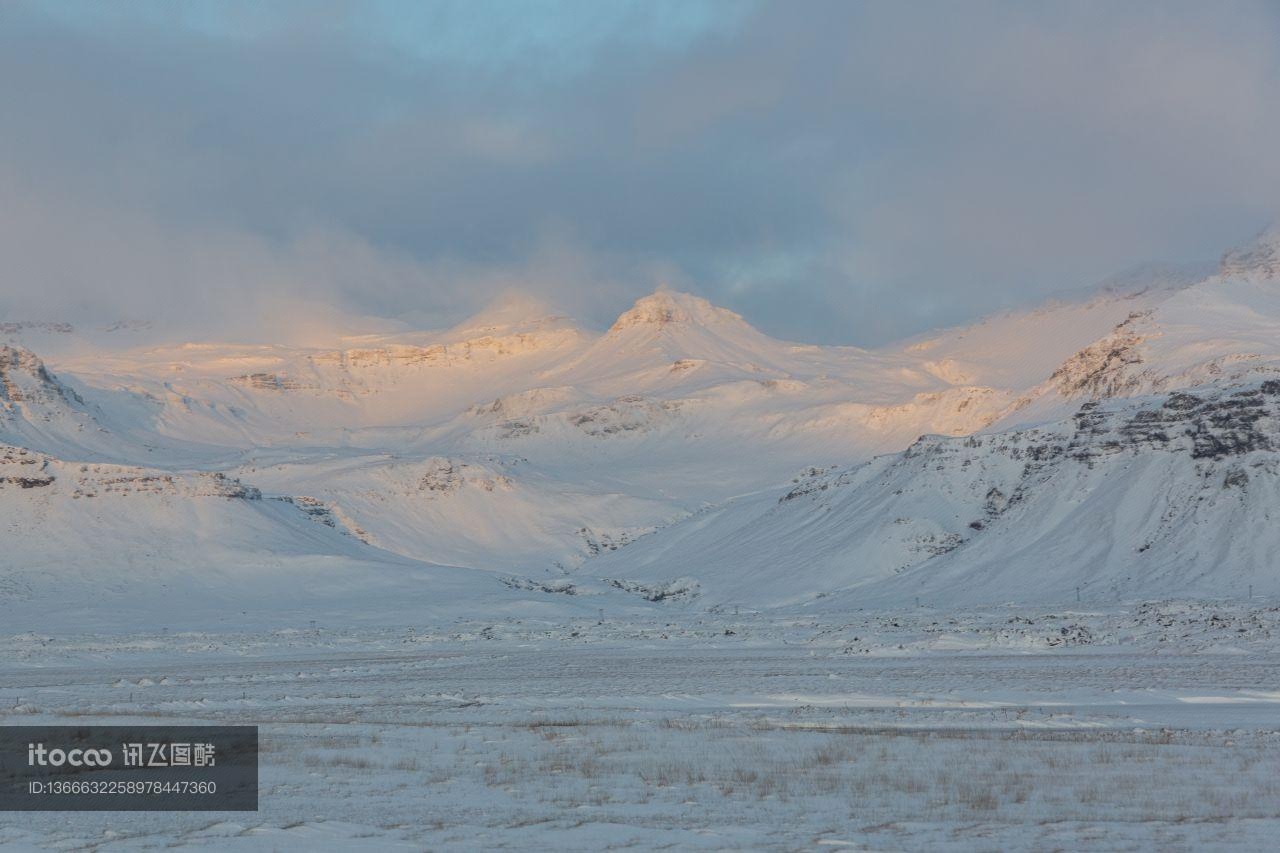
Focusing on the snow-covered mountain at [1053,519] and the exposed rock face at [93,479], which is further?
the exposed rock face at [93,479]

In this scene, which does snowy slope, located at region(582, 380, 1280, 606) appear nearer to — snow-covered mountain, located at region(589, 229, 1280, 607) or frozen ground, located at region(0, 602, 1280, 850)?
snow-covered mountain, located at region(589, 229, 1280, 607)

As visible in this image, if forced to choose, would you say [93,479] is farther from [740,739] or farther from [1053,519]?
[740,739]

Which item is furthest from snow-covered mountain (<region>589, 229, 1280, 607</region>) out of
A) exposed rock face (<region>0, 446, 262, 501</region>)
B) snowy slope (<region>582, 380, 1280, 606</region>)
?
exposed rock face (<region>0, 446, 262, 501</region>)

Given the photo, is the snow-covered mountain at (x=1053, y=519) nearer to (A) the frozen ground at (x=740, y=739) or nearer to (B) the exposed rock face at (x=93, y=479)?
(A) the frozen ground at (x=740, y=739)

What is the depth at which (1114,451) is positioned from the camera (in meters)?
118

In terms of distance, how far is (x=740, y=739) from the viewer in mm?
30031

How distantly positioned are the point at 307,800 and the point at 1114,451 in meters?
106

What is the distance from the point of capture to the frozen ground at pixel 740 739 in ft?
64.6

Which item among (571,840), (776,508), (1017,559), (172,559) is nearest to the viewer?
(571,840)

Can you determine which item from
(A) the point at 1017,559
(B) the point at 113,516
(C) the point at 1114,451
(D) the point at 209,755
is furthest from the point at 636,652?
(B) the point at 113,516

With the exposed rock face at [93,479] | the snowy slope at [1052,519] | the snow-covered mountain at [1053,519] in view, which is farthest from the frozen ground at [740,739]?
the exposed rock face at [93,479]

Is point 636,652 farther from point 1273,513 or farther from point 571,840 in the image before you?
point 1273,513

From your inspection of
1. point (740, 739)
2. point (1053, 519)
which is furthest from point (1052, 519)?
point (740, 739)

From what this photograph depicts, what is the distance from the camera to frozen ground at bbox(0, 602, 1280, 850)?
64.6 feet
